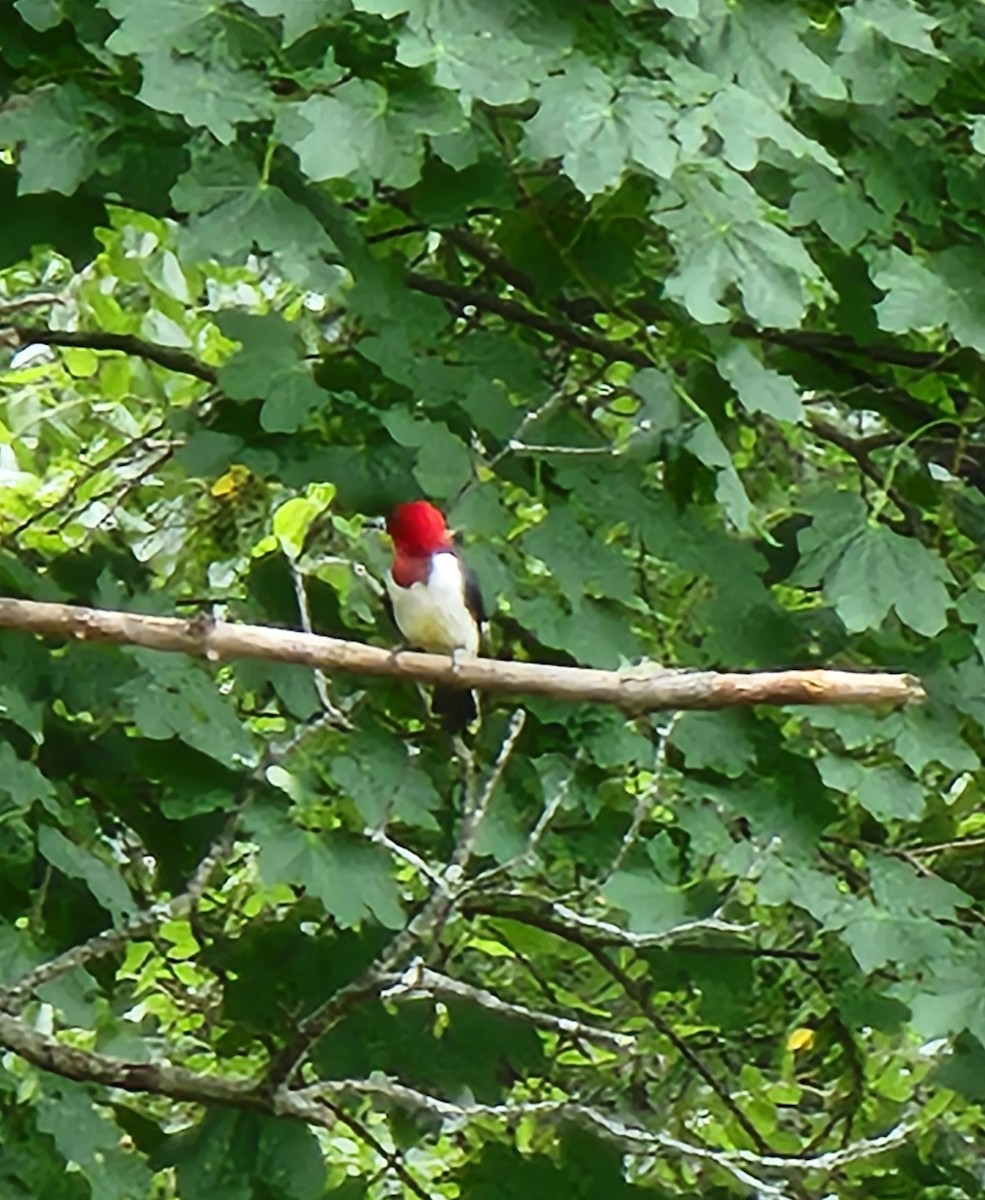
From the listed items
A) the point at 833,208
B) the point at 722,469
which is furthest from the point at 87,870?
the point at 833,208

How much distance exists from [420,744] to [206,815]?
0.90ft

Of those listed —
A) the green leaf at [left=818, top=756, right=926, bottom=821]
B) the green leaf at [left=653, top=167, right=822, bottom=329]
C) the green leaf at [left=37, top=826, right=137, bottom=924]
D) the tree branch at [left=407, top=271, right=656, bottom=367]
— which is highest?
the green leaf at [left=653, top=167, right=822, bottom=329]

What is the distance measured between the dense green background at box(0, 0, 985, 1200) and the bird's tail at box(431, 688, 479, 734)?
0.03 metres

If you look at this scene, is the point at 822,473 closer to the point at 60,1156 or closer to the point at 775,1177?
the point at 775,1177

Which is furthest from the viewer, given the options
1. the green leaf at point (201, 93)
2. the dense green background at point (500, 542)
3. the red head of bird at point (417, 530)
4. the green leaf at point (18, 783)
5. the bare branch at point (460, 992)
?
the red head of bird at point (417, 530)

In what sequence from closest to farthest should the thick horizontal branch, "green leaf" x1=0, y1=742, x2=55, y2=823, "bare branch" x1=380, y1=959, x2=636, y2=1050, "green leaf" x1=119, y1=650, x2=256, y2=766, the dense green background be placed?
the thick horizontal branch
the dense green background
"bare branch" x1=380, y1=959, x2=636, y2=1050
"green leaf" x1=0, y1=742, x2=55, y2=823
"green leaf" x1=119, y1=650, x2=256, y2=766

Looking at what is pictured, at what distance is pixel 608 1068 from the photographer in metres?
3.26

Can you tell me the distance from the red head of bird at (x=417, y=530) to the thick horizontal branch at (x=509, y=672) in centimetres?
60

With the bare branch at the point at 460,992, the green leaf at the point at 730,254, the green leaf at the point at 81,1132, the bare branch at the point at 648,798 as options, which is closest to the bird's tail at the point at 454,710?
the bare branch at the point at 648,798

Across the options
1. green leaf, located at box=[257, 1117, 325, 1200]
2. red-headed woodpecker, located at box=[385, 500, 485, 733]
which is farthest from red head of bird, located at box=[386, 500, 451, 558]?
green leaf, located at box=[257, 1117, 325, 1200]

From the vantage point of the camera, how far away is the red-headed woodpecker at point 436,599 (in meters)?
2.64

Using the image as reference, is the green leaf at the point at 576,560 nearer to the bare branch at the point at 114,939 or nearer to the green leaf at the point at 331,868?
the green leaf at the point at 331,868

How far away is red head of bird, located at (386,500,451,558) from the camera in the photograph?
2.55 meters

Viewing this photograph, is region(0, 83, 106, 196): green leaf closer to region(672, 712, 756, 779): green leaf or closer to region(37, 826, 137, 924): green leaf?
region(37, 826, 137, 924): green leaf
